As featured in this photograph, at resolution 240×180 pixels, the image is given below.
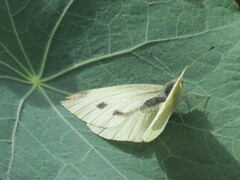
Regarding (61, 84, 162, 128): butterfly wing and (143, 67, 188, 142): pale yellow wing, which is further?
(61, 84, 162, 128): butterfly wing

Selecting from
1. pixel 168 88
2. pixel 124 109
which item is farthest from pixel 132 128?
pixel 168 88

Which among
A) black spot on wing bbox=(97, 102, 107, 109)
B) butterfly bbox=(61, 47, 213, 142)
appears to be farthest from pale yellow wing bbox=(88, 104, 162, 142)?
black spot on wing bbox=(97, 102, 107, 109)

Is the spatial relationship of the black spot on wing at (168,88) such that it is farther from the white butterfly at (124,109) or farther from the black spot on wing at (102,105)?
the black spot on wing at (102,105)

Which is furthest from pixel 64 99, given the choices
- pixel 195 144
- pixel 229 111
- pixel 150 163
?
pixel 229 111

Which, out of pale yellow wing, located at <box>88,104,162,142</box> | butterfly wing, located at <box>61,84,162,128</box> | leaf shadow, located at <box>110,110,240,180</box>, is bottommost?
leaf shadow, located at <box>110,110,240,180</box>

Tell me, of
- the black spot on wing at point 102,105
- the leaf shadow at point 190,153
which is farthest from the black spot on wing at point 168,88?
the black spot on wing at point 102,105

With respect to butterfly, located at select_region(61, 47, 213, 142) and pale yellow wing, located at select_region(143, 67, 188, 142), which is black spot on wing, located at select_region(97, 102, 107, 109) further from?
pale yellow wing, located at select_region(143, 67, 188, 142)

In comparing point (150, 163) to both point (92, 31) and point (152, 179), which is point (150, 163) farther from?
point (92, 31)

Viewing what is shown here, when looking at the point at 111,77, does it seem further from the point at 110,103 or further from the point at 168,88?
the point at 168,88

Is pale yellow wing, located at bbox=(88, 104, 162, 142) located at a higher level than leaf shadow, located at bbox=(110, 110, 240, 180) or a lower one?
higher
